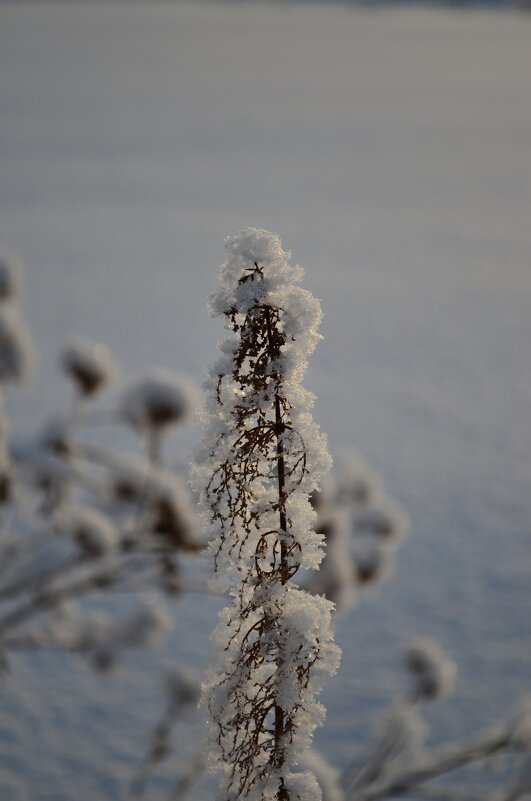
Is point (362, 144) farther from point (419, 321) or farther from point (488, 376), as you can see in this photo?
point (488, 376)

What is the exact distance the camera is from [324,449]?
3.68ft

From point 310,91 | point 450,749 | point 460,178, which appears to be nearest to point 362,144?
point 460,178

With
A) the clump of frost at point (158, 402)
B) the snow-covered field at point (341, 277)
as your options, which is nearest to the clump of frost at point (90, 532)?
the clump of frost at point (158, 402)

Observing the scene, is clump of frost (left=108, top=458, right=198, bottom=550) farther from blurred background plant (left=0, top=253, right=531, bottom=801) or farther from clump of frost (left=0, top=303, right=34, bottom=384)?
clump of frost (left=0, top=303, right=34, bottom=384)

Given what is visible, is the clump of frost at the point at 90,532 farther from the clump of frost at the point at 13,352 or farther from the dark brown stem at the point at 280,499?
the dark brown stem at the point at 280,499

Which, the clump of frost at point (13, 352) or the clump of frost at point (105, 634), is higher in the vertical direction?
the clump of frost at point (13, 352)

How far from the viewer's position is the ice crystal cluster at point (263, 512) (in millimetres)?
1100

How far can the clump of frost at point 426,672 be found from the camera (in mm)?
3027

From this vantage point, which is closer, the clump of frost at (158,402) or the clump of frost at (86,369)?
the clump of frost at (158,402)

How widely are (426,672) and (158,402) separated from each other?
1.30 metres

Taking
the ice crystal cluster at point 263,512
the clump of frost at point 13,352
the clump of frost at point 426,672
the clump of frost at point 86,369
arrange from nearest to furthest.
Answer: the ice crystal cluster at point 263,512 → the clump of frost at point 13,352 → the clump of frost at point 86,369 → the clump of frost at point 426,672

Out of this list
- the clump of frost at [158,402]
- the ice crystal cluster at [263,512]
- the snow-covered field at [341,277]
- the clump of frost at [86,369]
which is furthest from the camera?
the snow-covered field at [341,277]

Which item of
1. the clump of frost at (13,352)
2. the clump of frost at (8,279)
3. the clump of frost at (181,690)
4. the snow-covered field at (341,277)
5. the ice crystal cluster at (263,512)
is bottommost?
the ice crystal cluster at (263,512)

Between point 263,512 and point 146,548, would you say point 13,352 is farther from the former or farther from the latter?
point 263,512
